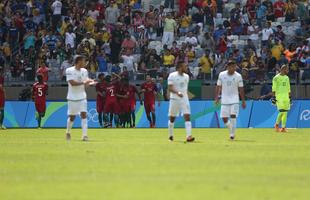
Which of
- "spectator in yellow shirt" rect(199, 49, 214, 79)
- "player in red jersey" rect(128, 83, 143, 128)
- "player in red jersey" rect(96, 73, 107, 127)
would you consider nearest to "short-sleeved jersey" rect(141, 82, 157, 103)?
"player in red jersey" rect(128, 83, 143, 128)

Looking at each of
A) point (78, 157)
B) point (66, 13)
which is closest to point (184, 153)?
point (78, 157)

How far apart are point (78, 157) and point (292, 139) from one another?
10122 millimetres

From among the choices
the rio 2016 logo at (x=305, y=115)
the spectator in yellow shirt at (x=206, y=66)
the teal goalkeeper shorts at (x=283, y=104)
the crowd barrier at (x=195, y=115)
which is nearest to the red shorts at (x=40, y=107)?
the crowd barrier at (x=195, y=115)

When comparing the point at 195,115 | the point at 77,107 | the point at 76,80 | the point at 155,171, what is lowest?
the point at 195,115

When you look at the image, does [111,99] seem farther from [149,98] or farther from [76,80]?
[76,80]

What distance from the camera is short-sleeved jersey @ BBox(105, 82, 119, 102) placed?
41.8 metres

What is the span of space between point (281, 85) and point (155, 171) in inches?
745

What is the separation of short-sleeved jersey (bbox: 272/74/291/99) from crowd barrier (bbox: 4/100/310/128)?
574 centimetres

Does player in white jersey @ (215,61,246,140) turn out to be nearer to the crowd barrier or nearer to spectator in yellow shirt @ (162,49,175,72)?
the crowd barrier

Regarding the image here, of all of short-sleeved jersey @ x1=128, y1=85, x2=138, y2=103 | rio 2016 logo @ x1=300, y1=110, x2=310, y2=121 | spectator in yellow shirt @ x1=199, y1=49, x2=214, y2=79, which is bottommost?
rio 2016 logo @ x1=300, y1=110, x2=310, y2=121

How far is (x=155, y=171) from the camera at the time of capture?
16094 mm

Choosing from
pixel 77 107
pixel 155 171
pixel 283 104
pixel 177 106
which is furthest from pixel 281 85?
pixel 155 171

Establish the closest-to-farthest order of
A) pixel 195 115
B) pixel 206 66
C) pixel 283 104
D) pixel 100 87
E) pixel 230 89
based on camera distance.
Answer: pixel 230 89, pixel 283 104, pixel 195 115, pixel 100 87, pixel 206 66

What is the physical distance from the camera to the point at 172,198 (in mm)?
12250
